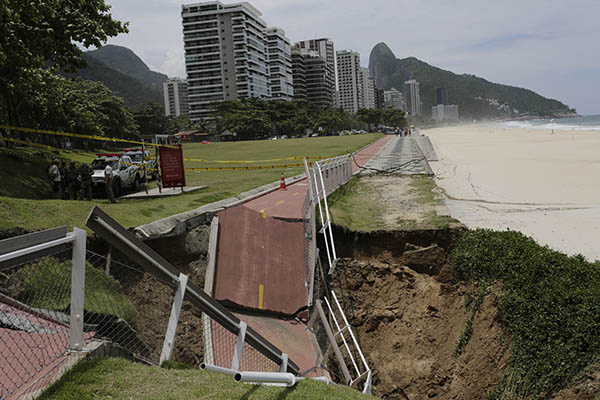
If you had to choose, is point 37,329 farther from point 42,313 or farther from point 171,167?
point 171,167

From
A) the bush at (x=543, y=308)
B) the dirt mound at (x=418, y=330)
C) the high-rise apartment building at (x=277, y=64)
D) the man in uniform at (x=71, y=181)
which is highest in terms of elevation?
the high-rise apartment building at (x=277, y=64)

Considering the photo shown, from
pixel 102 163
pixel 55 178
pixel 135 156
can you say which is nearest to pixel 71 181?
pixel 55 178

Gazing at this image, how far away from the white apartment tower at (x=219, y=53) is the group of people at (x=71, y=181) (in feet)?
462

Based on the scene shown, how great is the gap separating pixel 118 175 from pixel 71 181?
198cm

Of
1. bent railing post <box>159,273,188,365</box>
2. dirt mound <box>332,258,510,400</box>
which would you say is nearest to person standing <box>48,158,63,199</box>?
dirt mound <box>332,258,510,400</box>

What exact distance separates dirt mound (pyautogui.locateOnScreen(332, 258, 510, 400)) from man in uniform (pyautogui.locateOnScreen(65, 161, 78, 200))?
10002 millimetres

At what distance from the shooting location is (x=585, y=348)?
7.32m

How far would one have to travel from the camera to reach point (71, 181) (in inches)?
656

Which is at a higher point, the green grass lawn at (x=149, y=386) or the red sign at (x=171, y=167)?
the red sign at (x=171, y=167)

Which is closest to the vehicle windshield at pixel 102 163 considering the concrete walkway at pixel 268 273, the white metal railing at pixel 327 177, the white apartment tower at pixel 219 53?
the concrete walkway at pixel 268 273

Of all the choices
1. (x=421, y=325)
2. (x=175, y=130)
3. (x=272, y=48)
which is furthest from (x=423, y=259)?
(x=272, y=48)

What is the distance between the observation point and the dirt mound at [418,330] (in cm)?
919

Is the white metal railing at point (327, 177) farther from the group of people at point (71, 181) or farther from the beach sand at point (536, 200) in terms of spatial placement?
the group of people at point (71, 181)

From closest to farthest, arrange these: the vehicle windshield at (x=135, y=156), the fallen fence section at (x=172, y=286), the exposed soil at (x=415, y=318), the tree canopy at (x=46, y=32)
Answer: the fallen fence section at (x=172, y=286), the exposed soil at (x=415, y=318), the tree canopy at (x=46, y=32), the vehicle windshield at (x=135, y=156)
